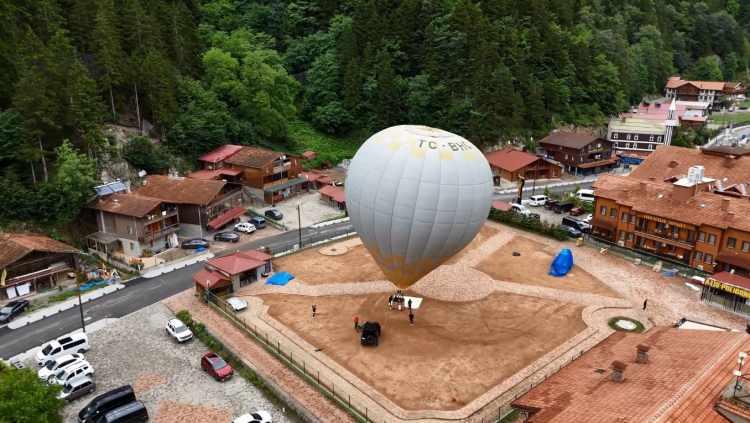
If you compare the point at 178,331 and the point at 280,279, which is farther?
the point at 280,279

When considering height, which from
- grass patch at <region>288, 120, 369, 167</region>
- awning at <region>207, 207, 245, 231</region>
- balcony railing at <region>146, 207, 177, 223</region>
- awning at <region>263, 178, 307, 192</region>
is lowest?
awning at <region>207, 207, 245, 231</region>

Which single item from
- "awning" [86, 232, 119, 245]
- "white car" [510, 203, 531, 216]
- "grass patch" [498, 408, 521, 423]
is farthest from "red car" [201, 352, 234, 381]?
"white car" [510, 203, 531, 216]

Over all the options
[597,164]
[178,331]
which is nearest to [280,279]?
[178,331]

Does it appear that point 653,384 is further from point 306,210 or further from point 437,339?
point 306,210

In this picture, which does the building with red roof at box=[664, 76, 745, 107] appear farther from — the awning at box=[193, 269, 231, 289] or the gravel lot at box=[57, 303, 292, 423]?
the gravel lot at box=[57, 303, 292, 423]

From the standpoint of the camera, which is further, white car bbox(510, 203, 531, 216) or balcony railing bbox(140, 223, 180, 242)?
white car bbox(510, 203, 531, 216)

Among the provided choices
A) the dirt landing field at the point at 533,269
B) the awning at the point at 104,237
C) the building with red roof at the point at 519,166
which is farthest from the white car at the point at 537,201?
the awning at the point at 104,237

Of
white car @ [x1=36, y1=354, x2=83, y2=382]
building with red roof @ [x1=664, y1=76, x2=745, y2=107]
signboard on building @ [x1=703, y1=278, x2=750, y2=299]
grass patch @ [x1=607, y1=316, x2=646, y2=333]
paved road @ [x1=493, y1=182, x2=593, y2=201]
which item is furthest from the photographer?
building with red roof @ [x1=664, y1=76, x2=745, y2=107]

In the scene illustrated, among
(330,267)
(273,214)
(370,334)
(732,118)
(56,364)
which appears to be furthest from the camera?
(732,118)

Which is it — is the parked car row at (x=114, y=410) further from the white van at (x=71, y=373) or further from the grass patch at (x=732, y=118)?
the grass patch at (x=732, y=118)
